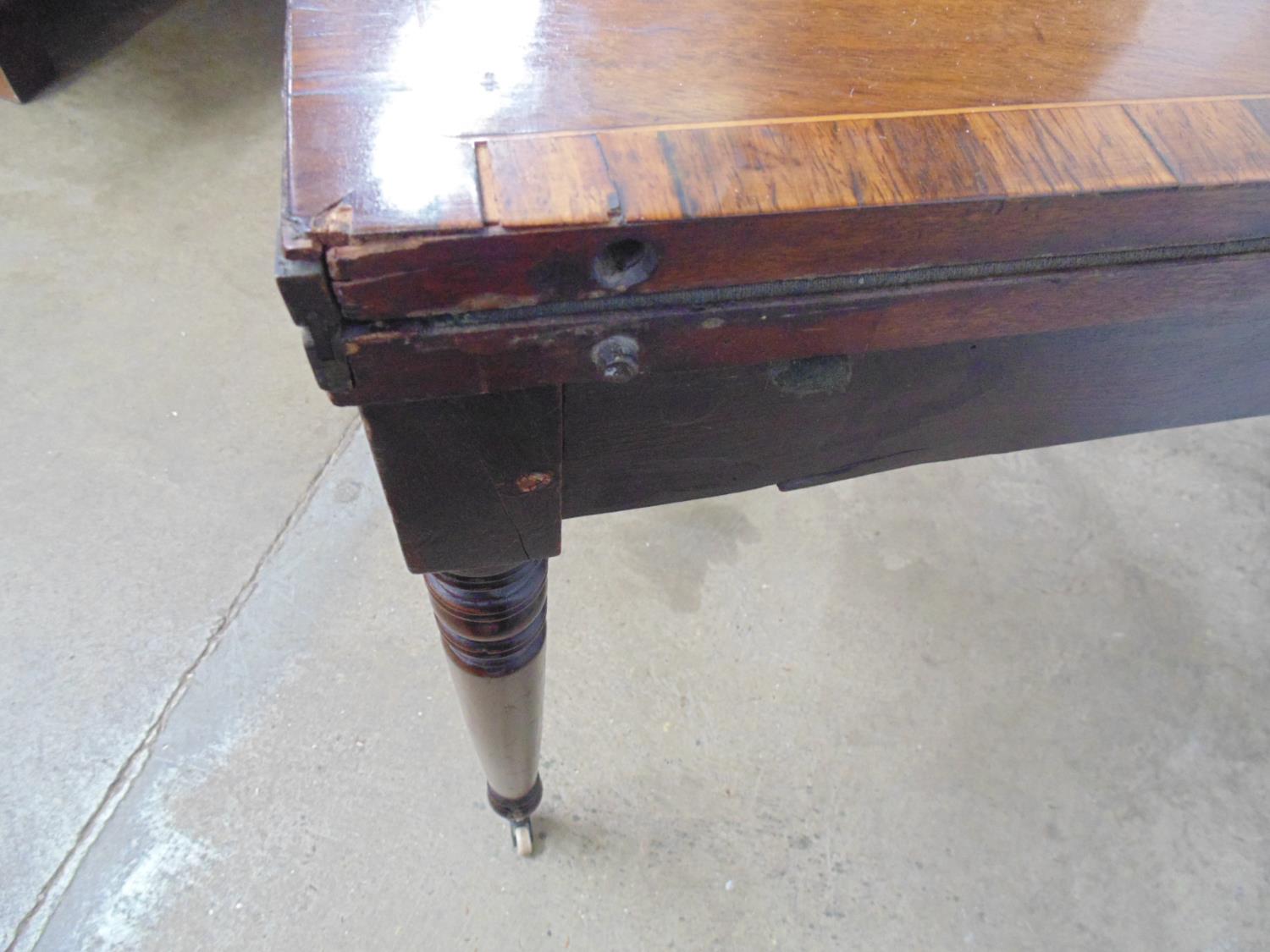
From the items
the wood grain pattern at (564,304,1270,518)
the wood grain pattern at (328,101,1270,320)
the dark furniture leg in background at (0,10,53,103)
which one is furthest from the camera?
the dark furniture leg in background at (0,10,53,103)

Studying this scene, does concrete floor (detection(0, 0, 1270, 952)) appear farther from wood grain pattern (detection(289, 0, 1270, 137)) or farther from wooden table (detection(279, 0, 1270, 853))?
wood grain pattern (detection(289, 0, 1270, 137))

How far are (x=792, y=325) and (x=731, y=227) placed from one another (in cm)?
6

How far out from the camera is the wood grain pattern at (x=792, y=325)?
35 cm

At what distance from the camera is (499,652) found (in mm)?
625

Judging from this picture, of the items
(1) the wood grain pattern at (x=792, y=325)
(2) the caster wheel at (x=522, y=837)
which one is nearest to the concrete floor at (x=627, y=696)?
(2) the caster wheel at (x=522, y=837)

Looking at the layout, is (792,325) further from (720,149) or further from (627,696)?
(627,696)

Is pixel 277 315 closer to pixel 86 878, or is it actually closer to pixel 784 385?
pixel 86 878

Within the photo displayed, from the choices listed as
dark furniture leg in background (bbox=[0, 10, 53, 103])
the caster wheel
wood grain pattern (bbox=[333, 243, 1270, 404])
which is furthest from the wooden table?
dark furniture leg in background (bbox=[0, 10, 53, 103])

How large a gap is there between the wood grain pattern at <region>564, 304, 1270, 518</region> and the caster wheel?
54 centimetres

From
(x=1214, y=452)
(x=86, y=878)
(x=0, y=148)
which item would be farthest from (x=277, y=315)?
(x=1214, y=452)

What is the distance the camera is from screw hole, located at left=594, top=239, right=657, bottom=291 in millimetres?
336

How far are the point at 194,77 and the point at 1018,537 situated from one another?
6.24ft

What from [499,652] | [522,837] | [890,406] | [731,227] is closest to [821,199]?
[731,227]

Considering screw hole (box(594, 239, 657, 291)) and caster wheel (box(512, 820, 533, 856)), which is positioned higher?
screw hole (box(594, 239, 657, 291))
